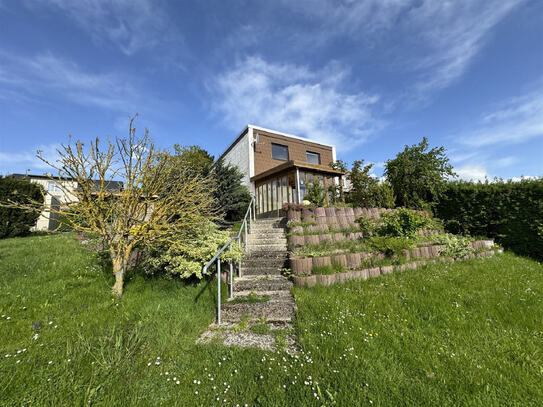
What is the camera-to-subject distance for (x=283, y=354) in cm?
274

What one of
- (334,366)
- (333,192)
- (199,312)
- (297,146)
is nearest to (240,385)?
(334,366)

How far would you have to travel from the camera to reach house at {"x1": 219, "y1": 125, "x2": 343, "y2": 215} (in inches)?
446

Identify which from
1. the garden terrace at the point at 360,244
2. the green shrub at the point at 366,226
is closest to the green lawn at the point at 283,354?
the garden terrace at the point at 360,244

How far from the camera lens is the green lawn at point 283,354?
209 centimetres

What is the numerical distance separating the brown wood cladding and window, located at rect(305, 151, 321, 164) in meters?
0.23

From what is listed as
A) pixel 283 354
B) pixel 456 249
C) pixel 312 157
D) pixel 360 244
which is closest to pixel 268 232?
pixel 360 244

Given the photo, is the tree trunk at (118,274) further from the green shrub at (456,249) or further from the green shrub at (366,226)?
the green shrub at (456,249)

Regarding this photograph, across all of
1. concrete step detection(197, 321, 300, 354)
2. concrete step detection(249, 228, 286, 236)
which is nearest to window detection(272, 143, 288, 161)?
concrete step detection(249, 228, 286, 236)

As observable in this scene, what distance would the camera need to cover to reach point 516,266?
615 centimetres

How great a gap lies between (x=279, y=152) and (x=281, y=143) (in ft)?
2.20

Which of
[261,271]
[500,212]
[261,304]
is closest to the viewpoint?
[261,304]

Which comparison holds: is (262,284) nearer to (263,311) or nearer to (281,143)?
(263,311)

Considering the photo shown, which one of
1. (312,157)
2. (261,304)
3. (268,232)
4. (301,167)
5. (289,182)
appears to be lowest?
(261,304)

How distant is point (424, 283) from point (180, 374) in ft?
16.6
